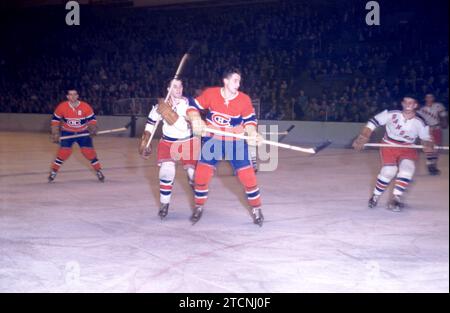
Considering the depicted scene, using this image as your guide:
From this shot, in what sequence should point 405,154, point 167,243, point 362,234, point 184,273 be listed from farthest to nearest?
point 405,154
point 362,234
point 167,243
point 184,273

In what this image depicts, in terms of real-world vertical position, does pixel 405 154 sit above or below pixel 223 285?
above

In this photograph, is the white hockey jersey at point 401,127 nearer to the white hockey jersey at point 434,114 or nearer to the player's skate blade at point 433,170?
the player's skate blade at point 433,170

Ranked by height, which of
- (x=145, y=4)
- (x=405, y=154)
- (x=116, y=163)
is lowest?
(x=116, y=163)

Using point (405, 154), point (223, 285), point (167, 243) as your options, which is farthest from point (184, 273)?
point (405, 154)

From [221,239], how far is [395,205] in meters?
2.64

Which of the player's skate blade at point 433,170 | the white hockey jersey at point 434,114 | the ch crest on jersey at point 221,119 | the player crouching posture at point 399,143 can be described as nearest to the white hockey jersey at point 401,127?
the player crouching posture at point 399,143

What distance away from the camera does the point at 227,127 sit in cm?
601

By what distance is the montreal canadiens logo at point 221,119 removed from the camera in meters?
5.98

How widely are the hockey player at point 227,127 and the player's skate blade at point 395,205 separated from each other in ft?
6.42

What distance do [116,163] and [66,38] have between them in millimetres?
15434

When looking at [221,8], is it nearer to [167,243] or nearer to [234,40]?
[234,40]

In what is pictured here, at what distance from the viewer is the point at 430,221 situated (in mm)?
6383
